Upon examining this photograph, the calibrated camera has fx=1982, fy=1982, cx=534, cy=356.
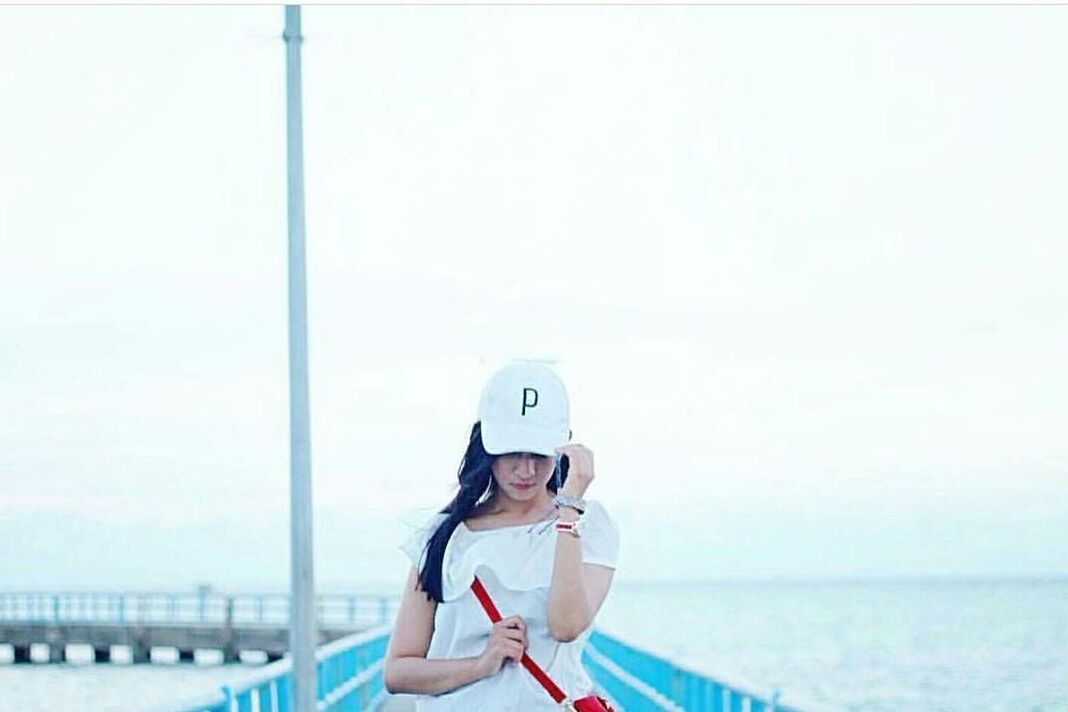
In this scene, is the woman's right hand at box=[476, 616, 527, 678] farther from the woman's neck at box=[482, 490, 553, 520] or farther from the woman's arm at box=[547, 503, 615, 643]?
the woman's neck at box=[482, 490, 553, 520]

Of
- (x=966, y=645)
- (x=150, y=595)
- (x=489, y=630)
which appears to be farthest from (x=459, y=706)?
(x=966, y=645)

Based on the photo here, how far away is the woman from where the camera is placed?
12.1 ft

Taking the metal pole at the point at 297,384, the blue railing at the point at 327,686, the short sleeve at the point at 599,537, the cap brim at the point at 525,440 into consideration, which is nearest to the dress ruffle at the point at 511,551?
the short sleeve at the point at 599,537

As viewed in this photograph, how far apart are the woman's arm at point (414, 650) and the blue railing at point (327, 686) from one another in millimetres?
1446

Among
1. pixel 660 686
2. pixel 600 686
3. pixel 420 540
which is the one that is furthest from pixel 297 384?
pixel 420 540

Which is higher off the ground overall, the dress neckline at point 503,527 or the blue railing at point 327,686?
the dress neckline at point 503,527

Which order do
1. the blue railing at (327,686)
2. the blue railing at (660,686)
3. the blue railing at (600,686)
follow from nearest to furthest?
the blue railing at (327,686) → the blue railing at (600,686) → the blue railing at (660,686)

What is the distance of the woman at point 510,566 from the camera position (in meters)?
3.69

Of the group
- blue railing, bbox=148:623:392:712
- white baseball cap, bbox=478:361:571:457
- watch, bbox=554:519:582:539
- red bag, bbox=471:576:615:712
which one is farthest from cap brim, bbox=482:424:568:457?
blue railing, bbox=148:623:392:712

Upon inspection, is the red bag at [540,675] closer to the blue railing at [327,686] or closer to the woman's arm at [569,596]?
the woman's arm at [569,596]

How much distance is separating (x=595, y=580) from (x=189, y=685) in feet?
173

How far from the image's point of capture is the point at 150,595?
62.1 metres

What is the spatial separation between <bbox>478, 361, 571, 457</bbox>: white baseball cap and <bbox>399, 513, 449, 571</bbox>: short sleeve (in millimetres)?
248

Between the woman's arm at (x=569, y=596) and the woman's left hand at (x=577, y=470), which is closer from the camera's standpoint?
the woman's arm at (x=569, y=596)
